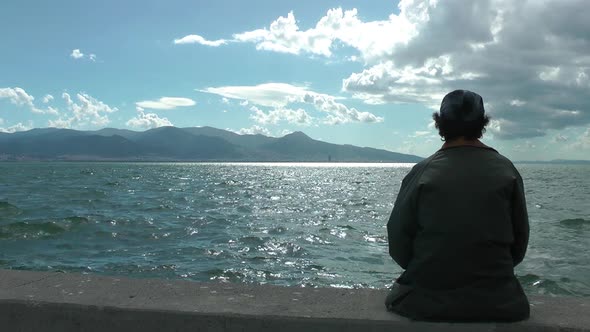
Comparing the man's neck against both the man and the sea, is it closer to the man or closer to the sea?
the man

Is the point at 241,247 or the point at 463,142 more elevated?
the point at 463,142

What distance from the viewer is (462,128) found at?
2812 millimetres

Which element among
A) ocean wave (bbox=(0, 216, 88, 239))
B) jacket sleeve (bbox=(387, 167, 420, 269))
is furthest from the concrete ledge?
ocean wave (bbox=(0, 216, 88, 239))

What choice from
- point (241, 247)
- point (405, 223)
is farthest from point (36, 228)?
point (405, 223)

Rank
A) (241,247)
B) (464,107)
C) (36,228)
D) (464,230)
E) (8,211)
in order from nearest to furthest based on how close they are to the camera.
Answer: (464,230)
(464,107)
(241,247)
(36,228)
(8,211)

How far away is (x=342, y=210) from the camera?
77.0ft

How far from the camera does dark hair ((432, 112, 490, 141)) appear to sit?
280 centimetres

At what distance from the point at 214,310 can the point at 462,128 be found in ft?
5.16

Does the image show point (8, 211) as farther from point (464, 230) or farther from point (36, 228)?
point (464, 230)

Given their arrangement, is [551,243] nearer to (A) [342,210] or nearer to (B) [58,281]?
(A) [342,210]

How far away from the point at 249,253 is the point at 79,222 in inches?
297

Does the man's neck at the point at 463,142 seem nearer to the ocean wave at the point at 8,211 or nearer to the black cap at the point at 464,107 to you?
the black cap at the point at 464,107

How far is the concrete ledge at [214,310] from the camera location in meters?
2.66

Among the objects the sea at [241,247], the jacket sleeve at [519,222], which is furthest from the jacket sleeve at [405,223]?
the sea at [241,247]
